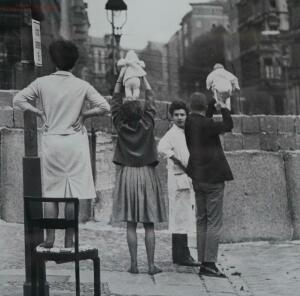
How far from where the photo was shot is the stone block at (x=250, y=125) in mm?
8102

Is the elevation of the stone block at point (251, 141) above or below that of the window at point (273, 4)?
below

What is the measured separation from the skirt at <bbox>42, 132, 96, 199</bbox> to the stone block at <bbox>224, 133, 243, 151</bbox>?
3165 mm

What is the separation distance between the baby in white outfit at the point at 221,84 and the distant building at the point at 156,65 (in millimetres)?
740

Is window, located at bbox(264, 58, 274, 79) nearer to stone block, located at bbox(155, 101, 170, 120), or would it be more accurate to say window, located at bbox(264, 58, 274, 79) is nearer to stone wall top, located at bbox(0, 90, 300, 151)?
stone wall top, located at bbox(0, 90, 300, 151)

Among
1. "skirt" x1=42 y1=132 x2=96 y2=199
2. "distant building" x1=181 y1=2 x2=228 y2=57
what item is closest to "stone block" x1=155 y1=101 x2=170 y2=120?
"distant building" x1=181 y1=2 x2=228 y2=57

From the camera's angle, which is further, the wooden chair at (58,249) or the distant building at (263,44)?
the distant building at (263,44)

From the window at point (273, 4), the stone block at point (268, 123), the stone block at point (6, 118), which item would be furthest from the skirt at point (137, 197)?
the stone block at point (268, 123)

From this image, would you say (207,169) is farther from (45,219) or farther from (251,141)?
(251,141)

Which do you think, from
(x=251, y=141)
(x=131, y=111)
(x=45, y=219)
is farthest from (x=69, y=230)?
(x=251, y=141)

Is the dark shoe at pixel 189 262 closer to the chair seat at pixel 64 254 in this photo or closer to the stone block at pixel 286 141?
the chair seat at pixel 64 254

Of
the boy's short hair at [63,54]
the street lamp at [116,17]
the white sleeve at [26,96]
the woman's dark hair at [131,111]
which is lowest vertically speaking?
the woman's dark hair at [131,111]

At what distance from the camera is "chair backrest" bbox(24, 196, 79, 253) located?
13.3 ft

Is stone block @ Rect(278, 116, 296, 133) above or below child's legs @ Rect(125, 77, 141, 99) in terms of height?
below

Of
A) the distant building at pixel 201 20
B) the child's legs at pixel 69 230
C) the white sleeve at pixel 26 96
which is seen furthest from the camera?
the distant building at pixel 201 20
